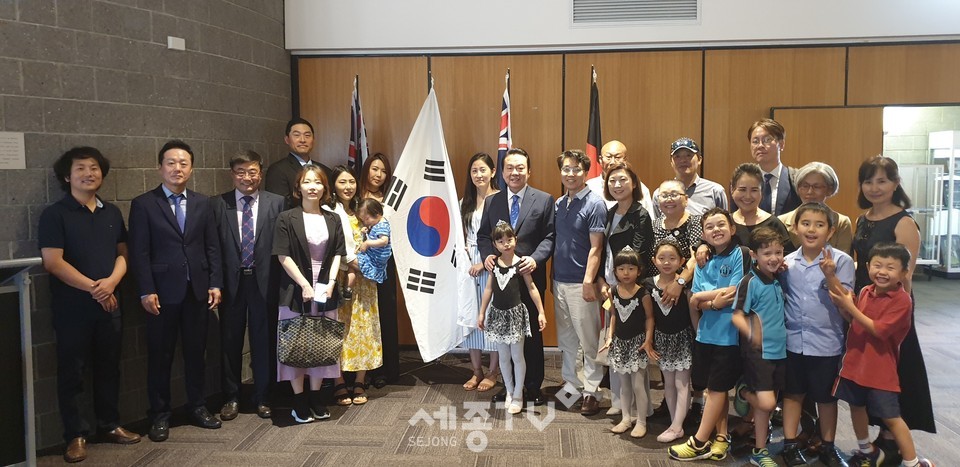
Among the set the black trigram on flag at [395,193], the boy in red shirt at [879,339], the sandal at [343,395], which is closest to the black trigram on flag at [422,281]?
the black trigram on flag at [395,193]

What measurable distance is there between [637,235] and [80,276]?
9.31ft

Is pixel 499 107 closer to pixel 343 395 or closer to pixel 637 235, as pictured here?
pixel 637 235

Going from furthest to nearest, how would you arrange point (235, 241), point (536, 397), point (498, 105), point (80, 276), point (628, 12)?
1. point (498, 105)
2. point (628, 12)
3. point (536, 397)
4. point (235, 241)
5. point (80, 276)

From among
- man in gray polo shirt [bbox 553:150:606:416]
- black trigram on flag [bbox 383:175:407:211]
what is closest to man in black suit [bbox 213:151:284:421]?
black trigram on flag [bbox 383:175:407:211]

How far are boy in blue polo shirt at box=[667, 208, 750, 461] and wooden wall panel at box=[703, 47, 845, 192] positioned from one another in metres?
2.05

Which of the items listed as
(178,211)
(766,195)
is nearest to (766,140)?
(766,195)

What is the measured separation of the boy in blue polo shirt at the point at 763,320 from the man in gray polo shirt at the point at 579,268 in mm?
830

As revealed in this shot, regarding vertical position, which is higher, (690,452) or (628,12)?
(628,12)

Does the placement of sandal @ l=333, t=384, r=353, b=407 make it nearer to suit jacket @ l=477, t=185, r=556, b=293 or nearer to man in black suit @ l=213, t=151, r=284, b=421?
man in black suit @ l=213, t=151, r=284, b=421

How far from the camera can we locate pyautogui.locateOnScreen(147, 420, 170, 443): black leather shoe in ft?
11.0

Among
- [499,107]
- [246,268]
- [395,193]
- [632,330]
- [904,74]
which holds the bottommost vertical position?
[632,330]

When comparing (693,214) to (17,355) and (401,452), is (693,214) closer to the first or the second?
(401,452)

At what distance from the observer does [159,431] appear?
338 centimetres

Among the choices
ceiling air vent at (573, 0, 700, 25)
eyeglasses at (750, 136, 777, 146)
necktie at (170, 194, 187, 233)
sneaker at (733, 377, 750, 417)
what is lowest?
sneaker at (733, 377, 750, 417)
